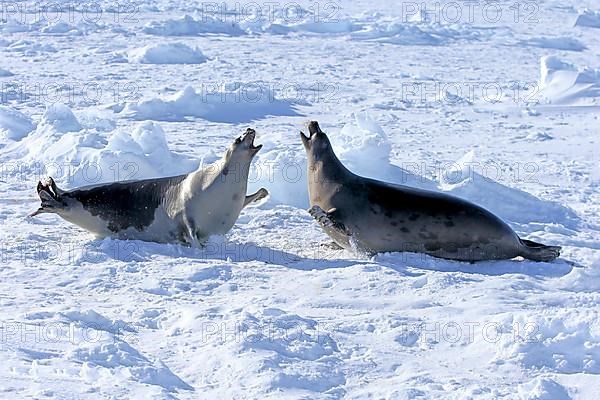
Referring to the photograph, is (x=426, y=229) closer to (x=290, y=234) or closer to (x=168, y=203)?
(x=290, y=234)

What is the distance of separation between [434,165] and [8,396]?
16.1 feet

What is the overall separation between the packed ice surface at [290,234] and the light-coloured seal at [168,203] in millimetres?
112

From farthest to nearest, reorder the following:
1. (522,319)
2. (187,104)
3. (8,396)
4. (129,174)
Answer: (187,104), (129,174), (522,319), (8,396)

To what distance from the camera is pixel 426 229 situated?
5.05 meters

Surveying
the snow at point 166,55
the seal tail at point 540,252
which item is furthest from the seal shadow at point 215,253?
the snow at point 166,55

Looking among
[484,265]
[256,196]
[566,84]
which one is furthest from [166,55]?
[484,265]

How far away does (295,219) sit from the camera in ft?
18.7

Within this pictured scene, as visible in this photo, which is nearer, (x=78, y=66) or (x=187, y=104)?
(x=187, y=104)

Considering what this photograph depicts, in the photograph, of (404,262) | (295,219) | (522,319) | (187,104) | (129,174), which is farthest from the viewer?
(187,104)

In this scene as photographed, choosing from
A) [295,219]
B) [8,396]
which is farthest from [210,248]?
[8,396]

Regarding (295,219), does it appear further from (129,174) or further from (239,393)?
(239,393)

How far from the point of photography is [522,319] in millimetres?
3756

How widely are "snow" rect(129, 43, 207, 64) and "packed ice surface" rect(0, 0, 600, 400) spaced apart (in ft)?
0.11

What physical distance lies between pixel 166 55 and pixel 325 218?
745cm
